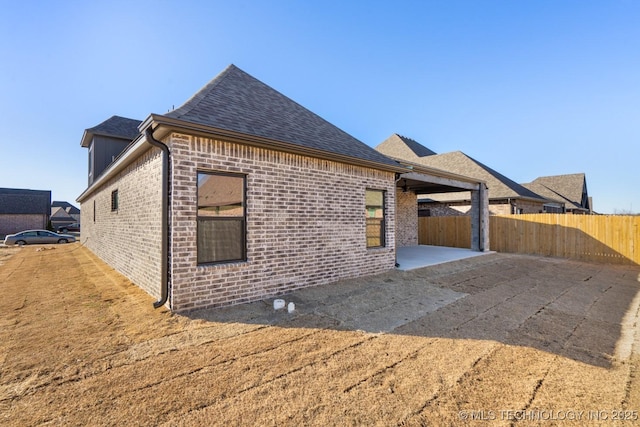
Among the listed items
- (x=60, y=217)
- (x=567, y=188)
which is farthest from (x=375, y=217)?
(x=60, y=217)

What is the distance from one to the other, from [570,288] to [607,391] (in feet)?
18.7

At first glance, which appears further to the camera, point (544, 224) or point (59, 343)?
point (544, 224)

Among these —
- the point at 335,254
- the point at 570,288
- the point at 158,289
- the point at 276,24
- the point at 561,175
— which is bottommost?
the point at 570,288

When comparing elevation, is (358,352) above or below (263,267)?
below

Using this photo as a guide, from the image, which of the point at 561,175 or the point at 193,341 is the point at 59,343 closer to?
the point at 193,341

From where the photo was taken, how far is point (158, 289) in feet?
17.6

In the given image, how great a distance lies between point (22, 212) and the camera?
3288 cm

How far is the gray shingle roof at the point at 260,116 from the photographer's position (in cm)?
556

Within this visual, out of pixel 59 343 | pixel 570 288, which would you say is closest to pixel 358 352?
pixel 59 343

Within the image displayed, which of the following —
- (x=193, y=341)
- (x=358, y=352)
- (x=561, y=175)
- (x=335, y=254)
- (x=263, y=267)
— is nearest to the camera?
(x=358, y=352)

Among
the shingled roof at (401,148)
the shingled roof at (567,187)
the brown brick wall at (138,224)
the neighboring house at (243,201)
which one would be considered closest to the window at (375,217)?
the neighboring house at (243,201)

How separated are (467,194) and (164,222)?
Answer: 17761 mm

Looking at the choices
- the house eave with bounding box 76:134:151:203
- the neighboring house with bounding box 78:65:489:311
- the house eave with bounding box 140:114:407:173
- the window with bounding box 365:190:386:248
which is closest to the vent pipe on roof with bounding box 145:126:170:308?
the neighboring house with bounding box 78:65:489:311

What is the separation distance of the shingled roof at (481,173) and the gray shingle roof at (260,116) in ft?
36.4
